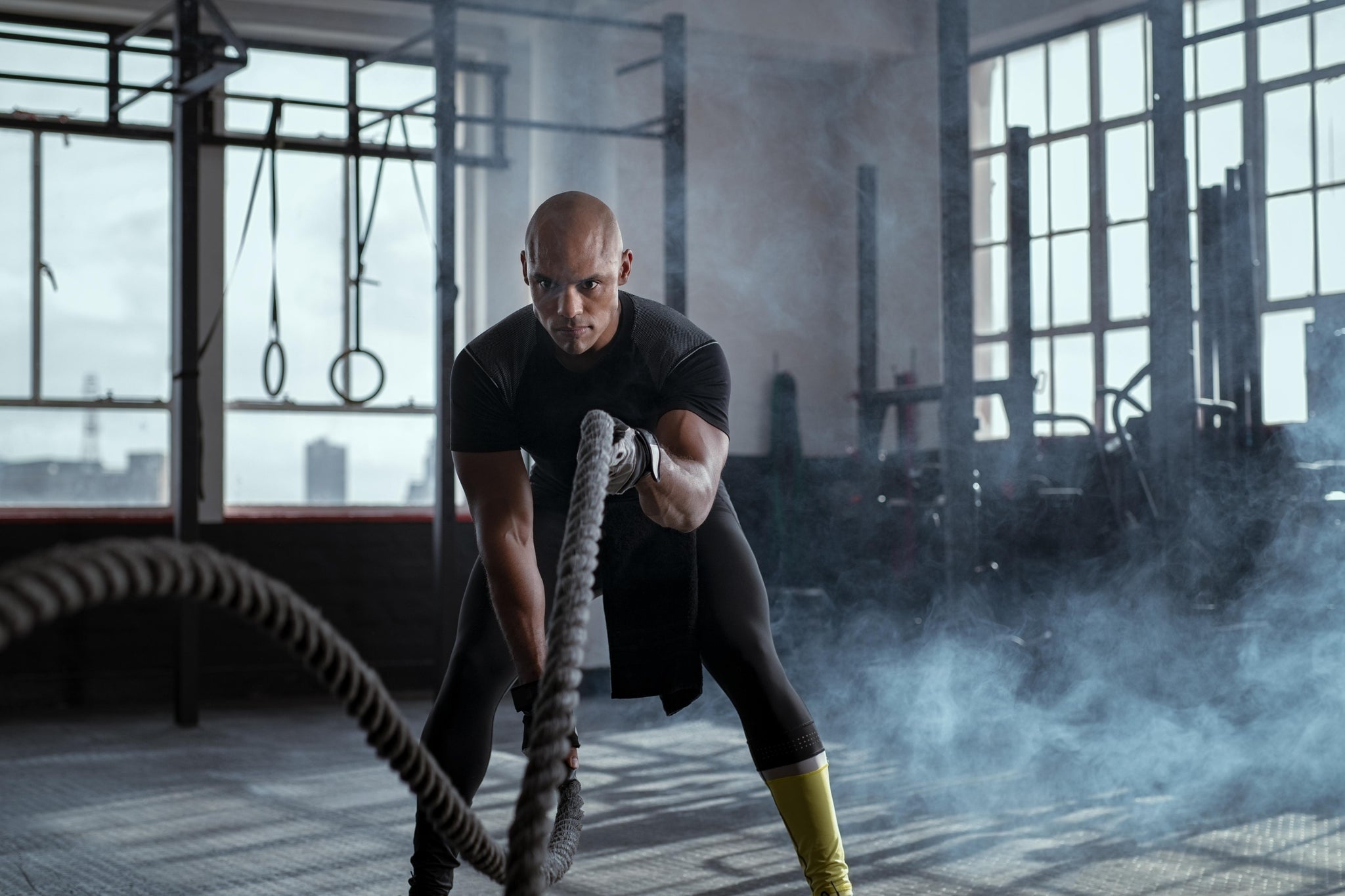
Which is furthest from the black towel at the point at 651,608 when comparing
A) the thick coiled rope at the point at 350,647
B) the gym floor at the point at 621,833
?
the gym floor at the point at 621,833

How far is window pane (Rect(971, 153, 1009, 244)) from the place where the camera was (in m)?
7.45

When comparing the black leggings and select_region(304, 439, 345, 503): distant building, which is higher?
select_region(304, 439, 345, 503): distant building

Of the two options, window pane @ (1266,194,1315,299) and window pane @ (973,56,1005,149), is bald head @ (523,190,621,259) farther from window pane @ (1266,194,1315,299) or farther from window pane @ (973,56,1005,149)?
window pane @ (973,56,1005,149)

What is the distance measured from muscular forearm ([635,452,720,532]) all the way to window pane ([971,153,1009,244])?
5.97 metres

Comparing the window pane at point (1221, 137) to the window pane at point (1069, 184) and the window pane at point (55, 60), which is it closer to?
the window pane at point (1069, 184)

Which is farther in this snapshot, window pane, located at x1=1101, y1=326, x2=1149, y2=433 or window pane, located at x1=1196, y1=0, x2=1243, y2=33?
window pane, located at x1=1101, y1=326, x2=1149, y2=433

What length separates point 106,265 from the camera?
6102 millimetres

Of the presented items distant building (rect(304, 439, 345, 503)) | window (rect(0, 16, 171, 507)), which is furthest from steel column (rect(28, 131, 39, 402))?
distant building (rect(304, 439, 345, 503))

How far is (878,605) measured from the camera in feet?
18.7

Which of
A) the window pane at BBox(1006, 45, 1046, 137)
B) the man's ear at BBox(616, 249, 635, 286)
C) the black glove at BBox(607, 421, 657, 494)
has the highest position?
the window pane at BBox(1006, 45, 1046, 137)

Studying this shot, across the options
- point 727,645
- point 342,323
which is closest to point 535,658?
point 727,645

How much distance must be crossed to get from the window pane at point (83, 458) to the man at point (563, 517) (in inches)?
180

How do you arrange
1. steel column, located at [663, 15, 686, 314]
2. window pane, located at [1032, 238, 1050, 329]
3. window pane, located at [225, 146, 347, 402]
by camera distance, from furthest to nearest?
window pane, located at [1032, 238, 1050, 329] → window pane, located at [225, 146, 347, 402] → steel column, located at [663, 15, 686, 314]

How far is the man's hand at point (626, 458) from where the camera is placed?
4.76 ft
